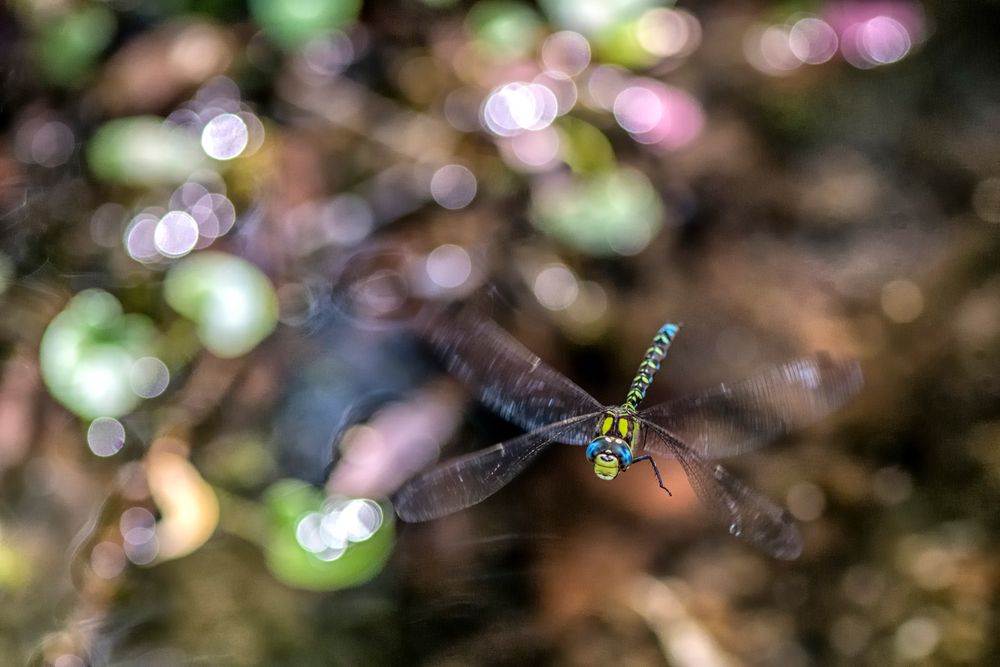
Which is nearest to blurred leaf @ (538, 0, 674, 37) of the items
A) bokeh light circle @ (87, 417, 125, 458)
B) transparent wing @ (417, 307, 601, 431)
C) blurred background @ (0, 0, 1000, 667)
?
blurred background @ (0, 0, 1000, 667)

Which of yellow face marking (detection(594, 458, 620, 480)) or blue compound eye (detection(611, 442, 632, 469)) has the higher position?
blue compound eye (detection(611, 442, 632, 469))

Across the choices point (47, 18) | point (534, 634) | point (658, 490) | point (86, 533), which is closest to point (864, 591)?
point (658, 490)

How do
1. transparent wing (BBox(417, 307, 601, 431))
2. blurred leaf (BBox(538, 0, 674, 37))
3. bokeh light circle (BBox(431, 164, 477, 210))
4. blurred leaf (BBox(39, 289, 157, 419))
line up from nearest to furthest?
transparent wing (BBox(417, 307, 601, 431)), blurred leaf (BBox(39, 289, 157, 419)), blurred leaf (BBox(538, 0, 674, 37)), bokeh light circle (BBox(431, 164, 477, 210))

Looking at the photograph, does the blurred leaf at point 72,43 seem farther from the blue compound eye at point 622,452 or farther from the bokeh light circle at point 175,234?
the blue compound eye at point 622,452

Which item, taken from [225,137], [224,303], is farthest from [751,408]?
[225,137]

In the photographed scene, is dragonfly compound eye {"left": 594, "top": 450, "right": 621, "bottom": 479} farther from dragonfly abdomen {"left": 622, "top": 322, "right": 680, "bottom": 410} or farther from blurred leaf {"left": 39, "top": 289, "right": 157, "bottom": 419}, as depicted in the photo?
blurred leaf {"left": 39, "top": 289, "right": 157, "bottom": 419}

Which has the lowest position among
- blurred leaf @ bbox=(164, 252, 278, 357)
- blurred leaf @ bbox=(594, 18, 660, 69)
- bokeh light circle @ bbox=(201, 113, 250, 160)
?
blurred leaf @ bbox=(164, 252, 278, 357)

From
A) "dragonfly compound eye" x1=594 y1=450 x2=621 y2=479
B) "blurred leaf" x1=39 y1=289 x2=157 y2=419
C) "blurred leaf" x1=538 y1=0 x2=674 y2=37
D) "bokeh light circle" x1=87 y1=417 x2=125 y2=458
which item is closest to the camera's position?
"dragonfly compound eye" x1=594 y1=450 x2=621 y2=479

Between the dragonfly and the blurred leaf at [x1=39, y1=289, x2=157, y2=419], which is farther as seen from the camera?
the blurred leaf at [x1=39, y1=289, x2=157, y2=419]
